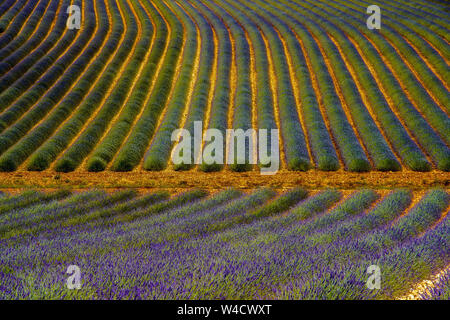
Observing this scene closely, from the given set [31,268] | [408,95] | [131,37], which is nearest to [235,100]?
[408,95]

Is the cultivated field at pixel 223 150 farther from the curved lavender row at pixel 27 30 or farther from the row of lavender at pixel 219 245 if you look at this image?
the curved lavender row at pixel 27 30

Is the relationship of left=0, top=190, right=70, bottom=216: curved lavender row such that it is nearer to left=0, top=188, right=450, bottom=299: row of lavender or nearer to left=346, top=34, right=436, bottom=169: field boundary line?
left=0, top=188, right=450, bottom=299: row of lavender

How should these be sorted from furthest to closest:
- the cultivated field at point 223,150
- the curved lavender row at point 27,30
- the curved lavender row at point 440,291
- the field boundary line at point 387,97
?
the curved lavender row at point 27,30
the field boundary line at point 387,97
the cultivated field at point 223,150
the curved lavender row at point 440,291

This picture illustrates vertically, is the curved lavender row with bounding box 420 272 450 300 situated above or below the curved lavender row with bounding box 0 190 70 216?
above

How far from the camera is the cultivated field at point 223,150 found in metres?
5.34

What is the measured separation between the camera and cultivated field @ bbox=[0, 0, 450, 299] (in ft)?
17.5

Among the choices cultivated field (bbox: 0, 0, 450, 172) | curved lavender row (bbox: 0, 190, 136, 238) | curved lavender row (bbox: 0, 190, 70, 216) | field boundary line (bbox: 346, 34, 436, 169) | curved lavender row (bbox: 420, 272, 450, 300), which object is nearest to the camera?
curved lavender row (bbox: 420, 272, 450, 300)

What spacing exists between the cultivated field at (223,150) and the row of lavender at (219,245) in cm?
4

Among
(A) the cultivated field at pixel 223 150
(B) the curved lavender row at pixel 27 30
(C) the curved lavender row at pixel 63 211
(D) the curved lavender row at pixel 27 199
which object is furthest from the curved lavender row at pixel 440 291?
(B) the curved lavender row at pixel 27 30

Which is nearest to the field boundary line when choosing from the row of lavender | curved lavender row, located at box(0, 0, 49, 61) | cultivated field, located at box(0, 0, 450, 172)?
cultivated field, located at box(0, 0, 450, 172)

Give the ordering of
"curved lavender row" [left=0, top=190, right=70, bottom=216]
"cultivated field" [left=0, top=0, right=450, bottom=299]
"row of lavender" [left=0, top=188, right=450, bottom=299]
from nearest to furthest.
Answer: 1. "row of lavender" [left=0, top=188, right=450, bottom=299]
2. "cultivated field" [left=0, top=0, right=450, bottom=299]
3. "curved lavender row" [left=0, top=190, right=70, bottom=216]

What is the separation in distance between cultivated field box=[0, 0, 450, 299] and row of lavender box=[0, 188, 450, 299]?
1.7 inches

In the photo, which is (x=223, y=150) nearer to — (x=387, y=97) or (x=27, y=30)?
(x=387, y=97)

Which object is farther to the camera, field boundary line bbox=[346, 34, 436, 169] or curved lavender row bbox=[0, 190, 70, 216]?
field boundary line bbox=[346, 34, 436, 169]
